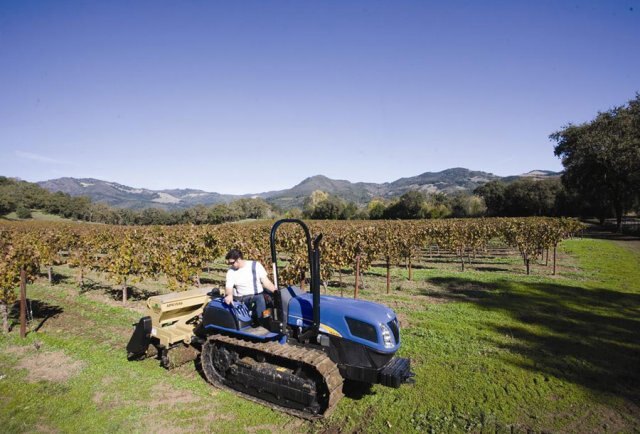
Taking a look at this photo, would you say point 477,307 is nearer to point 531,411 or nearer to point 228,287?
point 531,411

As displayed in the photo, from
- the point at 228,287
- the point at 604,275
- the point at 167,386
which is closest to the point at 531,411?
the point at 228,287

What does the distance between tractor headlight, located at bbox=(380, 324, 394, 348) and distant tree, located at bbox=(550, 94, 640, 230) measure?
140 feet

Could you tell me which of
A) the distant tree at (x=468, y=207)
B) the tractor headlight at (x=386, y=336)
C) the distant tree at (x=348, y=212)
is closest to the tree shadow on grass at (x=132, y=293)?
the tractor headlight at (x=386, y=336)

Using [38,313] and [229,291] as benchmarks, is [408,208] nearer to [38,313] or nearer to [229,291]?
[38,313]

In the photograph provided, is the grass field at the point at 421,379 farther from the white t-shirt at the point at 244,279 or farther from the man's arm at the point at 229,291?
the white t-shirt at the point at 244,279

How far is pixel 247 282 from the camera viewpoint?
5.73m

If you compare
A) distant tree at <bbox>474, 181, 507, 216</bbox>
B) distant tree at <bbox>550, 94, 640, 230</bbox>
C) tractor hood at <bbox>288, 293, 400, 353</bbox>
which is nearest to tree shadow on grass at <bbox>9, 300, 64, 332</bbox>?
tractor hood at <bbox>288, 293, 400, 353</bbox>

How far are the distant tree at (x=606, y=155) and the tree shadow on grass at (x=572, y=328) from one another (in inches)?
1228

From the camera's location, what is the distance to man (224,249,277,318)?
568cm

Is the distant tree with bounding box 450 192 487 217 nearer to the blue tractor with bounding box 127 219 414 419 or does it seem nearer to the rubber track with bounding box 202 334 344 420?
the blue tractor with bounding box 127 219 414 419

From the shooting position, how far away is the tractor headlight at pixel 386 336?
16.1ft

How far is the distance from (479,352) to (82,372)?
7.63 m

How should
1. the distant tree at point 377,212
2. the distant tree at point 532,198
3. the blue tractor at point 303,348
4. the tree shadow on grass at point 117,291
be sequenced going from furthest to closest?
the distant tree at point 377,212 → the distant tree at point 532,198 → the tree shadow on grass at point 117,291 → the blue tractor at point 303,348

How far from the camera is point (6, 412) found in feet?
17.1
